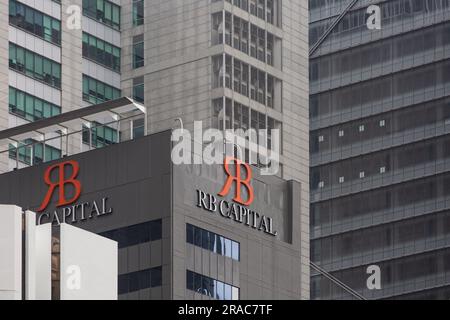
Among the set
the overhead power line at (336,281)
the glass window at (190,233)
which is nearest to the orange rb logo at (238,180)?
the glass window at (190,233)

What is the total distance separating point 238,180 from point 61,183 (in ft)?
38.3

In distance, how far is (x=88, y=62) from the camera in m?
147

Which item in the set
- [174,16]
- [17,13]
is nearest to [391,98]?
[174,16]

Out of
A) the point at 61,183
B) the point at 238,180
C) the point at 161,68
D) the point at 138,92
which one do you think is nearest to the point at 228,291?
the point at 238,180

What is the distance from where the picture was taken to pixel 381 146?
19388 centimetres

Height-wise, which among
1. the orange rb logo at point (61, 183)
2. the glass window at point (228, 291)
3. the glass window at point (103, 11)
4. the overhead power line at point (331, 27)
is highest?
the overhead power line at point (331, 27)

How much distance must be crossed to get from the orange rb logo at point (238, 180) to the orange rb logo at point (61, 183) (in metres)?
9.51

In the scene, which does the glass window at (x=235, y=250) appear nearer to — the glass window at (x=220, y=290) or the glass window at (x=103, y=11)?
the glass window at (x=220, y=290)

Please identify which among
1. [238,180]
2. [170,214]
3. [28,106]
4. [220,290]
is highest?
[28,106]

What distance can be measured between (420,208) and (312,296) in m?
13.9

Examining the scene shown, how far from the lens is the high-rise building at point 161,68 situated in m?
140

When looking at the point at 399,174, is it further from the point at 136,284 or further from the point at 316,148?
the point at 136,284

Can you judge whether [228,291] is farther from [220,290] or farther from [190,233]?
[190,233]
